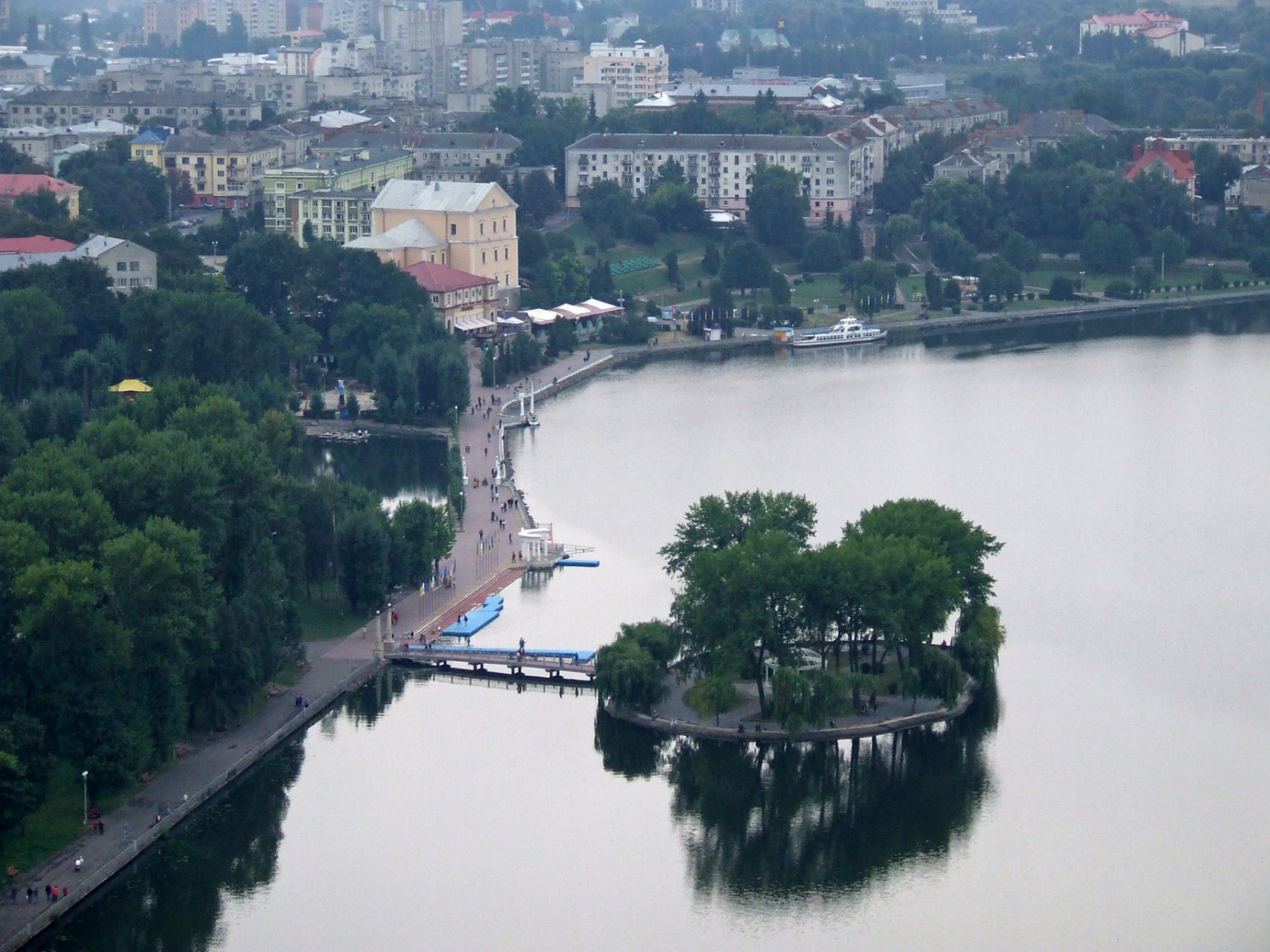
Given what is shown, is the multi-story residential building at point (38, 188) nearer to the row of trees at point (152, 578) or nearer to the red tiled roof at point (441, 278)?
the red tiled roof at point (441, 278)

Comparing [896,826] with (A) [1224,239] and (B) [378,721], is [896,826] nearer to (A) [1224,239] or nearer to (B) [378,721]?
(B) [378,721]

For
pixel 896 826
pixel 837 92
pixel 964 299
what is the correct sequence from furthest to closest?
1. pixel 837 92
2. pixel 964 299
3. pixel 896 826

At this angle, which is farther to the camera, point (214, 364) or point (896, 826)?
point (214, 364)

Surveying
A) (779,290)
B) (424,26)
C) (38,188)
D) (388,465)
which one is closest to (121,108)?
(38,188)

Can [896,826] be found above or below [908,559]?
below

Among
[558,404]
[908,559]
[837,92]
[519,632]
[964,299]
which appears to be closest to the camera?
[908,559]

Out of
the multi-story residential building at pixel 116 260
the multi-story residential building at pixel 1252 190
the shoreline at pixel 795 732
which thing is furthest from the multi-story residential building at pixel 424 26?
the shoreline at pixel 795 732

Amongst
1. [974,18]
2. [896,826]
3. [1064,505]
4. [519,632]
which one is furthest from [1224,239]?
[974,18]
